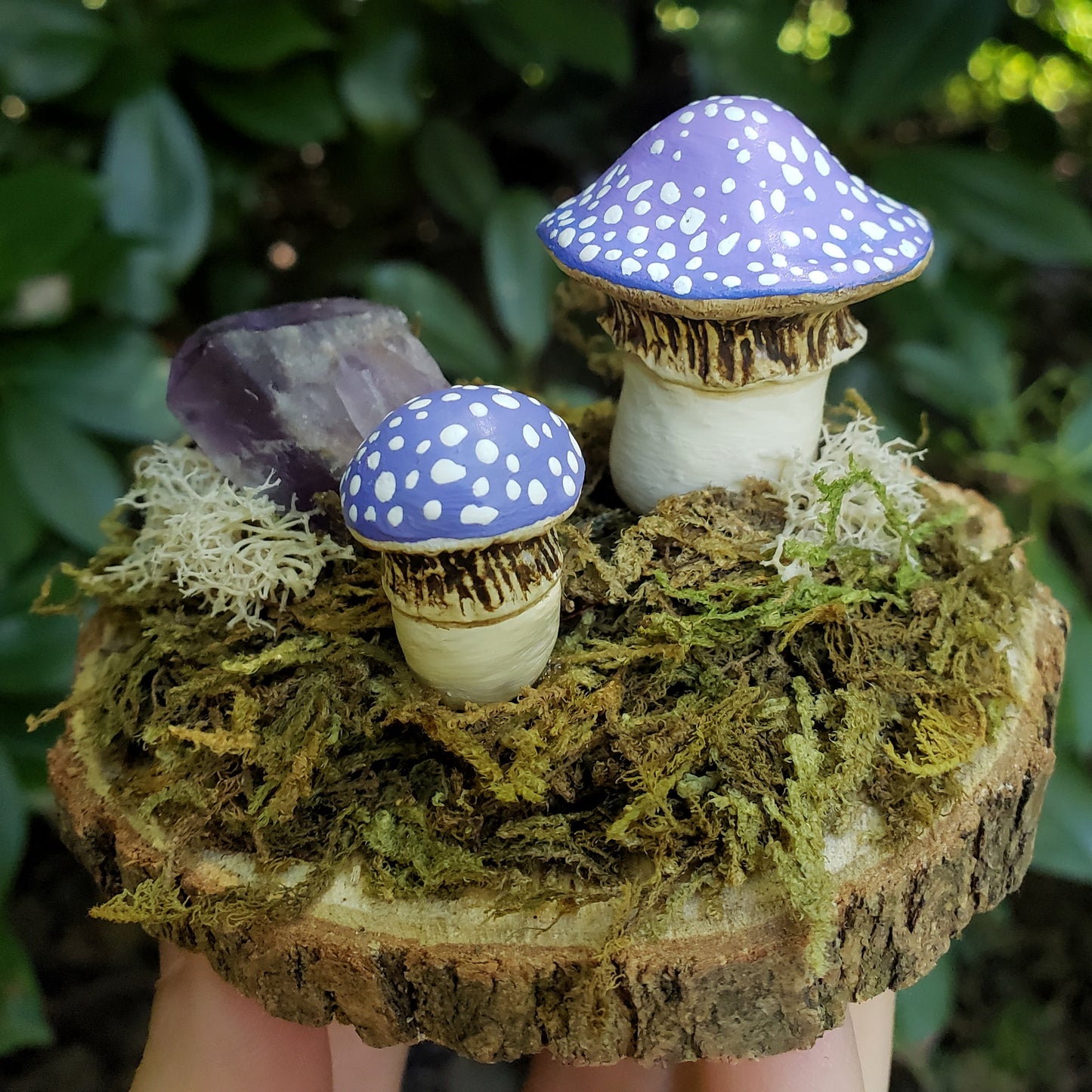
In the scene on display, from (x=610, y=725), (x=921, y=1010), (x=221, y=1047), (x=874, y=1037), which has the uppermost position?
(x=610, y=725)

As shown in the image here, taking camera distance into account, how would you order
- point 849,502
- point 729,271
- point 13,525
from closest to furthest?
point 729,271 < point 849,502 < point 13,525

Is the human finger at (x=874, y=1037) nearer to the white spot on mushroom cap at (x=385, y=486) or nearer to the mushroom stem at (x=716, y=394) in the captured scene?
the mushroom stem at (x=716, y=394)

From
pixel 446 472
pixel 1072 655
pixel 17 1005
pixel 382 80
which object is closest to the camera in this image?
pixel 446 472

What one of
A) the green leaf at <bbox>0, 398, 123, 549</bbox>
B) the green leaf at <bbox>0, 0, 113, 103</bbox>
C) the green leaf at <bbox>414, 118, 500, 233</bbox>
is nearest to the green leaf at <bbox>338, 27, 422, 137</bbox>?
the green leaf at <bbox>414, 118, 500, 233</bbox>

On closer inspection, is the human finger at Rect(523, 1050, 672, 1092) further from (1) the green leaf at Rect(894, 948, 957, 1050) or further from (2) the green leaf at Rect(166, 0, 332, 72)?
(2) the green leaf at Rect(166, 0, 332, 72)

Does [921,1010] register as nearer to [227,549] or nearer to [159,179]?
[227,549]

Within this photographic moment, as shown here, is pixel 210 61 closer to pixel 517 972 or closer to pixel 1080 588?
pixel 517 972

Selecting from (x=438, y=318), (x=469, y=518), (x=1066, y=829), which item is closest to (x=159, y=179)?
(x=438, y=318)
